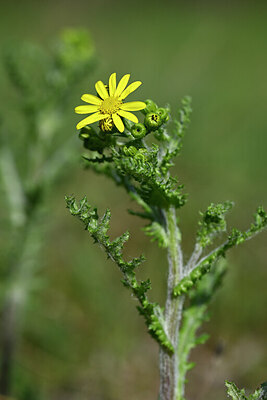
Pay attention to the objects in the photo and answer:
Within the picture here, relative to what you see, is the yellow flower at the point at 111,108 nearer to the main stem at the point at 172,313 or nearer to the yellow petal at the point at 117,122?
the yellow petal at the point at 117,122

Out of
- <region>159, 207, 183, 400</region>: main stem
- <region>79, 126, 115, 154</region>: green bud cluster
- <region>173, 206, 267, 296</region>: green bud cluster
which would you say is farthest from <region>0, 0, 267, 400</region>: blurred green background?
<region>79, 126, 115, 154</region>: green bud cluster

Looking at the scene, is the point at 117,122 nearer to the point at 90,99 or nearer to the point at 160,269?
the point at 90,99

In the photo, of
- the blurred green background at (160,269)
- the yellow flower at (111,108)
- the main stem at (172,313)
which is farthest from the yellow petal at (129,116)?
the blurred green background at (160,269)

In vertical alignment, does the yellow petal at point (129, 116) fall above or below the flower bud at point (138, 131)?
above

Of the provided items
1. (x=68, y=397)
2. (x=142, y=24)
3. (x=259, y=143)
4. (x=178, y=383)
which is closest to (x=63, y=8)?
(x=142, y=24)

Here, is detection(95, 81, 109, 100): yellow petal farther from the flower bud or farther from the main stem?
the main stem

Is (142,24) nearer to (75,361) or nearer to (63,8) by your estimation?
(63,8)
